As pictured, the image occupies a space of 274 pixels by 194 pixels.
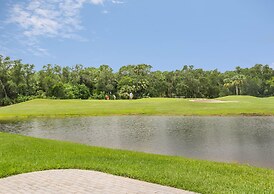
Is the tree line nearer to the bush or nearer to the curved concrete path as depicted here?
the bush

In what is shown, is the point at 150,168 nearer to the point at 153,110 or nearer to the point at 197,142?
the point at 197,142

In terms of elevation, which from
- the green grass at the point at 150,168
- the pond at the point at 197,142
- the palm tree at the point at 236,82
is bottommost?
the pond at the point at 197,142

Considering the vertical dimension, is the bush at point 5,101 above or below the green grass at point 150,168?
above

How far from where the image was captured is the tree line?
275ft

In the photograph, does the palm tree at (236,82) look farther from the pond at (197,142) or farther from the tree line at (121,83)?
the pond at (197,142)

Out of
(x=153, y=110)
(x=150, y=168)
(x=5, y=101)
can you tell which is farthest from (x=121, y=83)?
(x=150, y=168)

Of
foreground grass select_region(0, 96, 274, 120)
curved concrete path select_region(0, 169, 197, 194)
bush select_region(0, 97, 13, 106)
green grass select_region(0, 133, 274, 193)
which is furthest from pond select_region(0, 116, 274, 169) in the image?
bush select_region(0, 97, 13, 106)

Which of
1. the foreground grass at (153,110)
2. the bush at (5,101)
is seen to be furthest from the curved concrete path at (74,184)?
the bush at (5,101)

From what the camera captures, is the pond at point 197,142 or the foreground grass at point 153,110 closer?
the pond at point 197,142

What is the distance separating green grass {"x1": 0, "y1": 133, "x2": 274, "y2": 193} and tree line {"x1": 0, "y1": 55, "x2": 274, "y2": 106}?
237 feet

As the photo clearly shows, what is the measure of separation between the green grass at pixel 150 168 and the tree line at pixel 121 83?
7212cm

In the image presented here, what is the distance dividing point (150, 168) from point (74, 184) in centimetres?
286

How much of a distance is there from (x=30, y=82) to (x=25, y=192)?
8356 cm

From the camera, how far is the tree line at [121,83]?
275 ft
